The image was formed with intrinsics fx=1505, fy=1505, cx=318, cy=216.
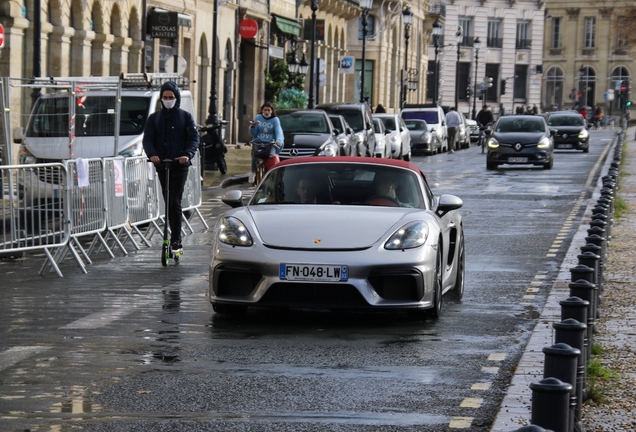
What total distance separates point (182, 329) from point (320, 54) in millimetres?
61512

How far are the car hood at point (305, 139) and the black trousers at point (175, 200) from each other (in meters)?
16.9

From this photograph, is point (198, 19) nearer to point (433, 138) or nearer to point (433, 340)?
point (433, 138)

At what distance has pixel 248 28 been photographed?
173 feet

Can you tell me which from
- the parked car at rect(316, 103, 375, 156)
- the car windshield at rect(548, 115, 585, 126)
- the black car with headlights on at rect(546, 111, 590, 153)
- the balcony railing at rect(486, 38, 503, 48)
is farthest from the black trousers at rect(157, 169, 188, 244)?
the balcony railing at rect(486, 38, 503, 48)

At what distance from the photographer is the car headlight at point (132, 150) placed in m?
21.3

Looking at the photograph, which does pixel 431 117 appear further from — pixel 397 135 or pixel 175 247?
pixel 175 247

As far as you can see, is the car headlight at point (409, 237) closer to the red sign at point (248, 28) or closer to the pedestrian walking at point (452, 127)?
the red sign at point (248, 28)

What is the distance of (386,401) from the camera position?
7.49 metres

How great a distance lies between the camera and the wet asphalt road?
710 cm

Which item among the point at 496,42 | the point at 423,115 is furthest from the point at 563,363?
the point at 496,42

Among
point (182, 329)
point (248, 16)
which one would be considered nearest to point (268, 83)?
point (248, 16)

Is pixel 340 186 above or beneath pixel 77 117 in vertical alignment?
beneath

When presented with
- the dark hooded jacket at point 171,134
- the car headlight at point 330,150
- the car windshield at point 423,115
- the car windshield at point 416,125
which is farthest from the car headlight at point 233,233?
the car windshield at point 423,115

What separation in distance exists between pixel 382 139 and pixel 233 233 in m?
32.2
